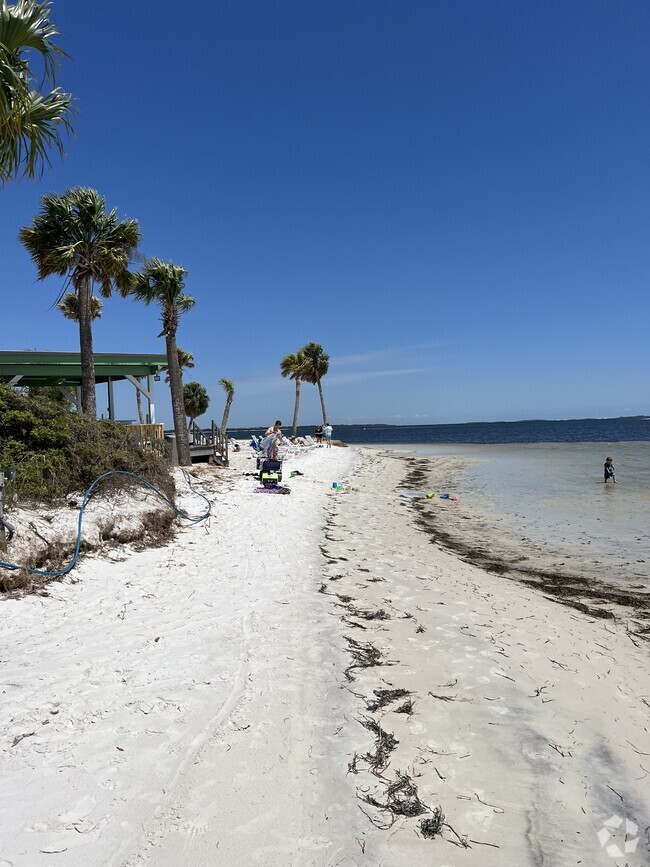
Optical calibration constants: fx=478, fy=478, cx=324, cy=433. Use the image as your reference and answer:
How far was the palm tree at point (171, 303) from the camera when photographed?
1883cm

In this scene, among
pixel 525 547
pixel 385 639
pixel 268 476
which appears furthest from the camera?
pixel 268 476

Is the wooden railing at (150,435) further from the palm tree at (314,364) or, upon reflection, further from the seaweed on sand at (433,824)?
the palm tree at (314,364)

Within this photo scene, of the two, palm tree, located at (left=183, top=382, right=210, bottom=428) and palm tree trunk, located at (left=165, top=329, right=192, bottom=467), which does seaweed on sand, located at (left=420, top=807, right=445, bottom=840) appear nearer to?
palm tree trunk, located at (left=165, top=329, right=192, bottom=467)

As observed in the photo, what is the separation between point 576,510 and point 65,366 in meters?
17.9

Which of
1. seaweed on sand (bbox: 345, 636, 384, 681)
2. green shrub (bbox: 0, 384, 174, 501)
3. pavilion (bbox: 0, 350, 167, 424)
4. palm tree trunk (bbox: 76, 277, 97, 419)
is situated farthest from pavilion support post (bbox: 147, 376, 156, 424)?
seaweed on sand (bbox: 345, 636, 384, 681)

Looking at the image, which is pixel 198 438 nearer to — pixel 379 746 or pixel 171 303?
pixel 171 303

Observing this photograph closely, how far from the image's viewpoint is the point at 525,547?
959 cm

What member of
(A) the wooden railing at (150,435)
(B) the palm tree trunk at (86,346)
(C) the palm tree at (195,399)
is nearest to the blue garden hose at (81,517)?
(A) the wooden railing at (150,435)

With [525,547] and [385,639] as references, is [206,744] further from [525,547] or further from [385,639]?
[525,547]

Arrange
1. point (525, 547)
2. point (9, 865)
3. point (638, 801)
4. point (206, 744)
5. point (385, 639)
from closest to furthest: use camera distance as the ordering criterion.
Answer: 1. point (9, 865)
2. point (638, 801)
3. point (206, 744)
4. point (385, 639)
5. point (525, 547)

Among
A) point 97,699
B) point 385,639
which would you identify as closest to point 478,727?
point 385,639

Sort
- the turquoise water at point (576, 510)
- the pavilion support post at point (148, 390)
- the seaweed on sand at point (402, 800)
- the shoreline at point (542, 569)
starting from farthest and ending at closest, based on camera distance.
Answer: the pavilion support post at point (148, 390)
the turquoise water at point (576, 510)
the shoreline at point (542, 569)
the seaweed on sand at point (402, 800)

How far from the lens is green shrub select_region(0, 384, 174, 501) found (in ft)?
23.3

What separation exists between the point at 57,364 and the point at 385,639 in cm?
1710
